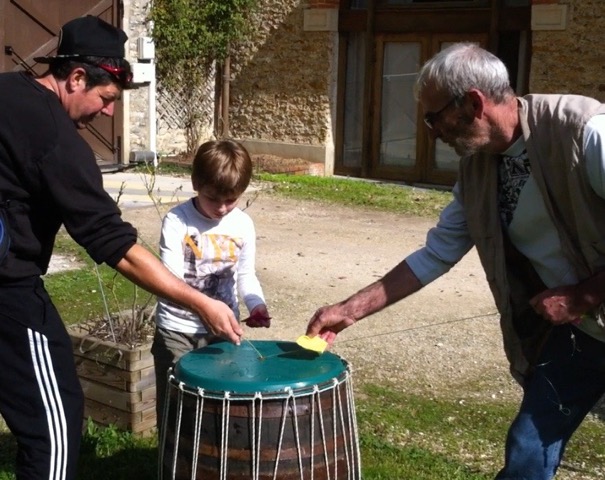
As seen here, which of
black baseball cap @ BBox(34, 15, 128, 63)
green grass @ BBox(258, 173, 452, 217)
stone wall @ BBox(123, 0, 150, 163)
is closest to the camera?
black baseball cap @ BBox(34, 15, 128, 63)

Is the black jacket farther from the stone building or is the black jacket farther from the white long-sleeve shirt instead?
the stone building

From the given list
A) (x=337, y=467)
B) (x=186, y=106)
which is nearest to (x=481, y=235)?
(x=337, y=467)

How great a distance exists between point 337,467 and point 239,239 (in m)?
1.18

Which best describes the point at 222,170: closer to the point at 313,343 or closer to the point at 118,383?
the point at 313,343

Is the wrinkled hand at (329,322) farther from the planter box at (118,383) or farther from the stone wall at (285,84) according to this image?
the stone wall at (285,84)

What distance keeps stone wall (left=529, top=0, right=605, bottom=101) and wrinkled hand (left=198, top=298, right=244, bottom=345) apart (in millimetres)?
9684

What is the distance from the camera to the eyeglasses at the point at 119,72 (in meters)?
3.15

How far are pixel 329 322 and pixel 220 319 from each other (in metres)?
0.45

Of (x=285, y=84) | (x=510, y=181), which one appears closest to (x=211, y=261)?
(x=510, y=181)

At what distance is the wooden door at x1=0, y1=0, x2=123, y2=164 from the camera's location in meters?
12.7

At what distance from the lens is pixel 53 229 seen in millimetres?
3199

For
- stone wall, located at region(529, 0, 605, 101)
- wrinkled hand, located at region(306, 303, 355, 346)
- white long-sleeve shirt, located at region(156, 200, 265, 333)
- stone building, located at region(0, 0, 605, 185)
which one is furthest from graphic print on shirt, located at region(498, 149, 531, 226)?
stone building, located at region(0, 0, 605, 185)

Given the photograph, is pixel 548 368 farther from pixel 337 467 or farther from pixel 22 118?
pixel 22 118

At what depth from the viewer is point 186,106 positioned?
15.3 meters
